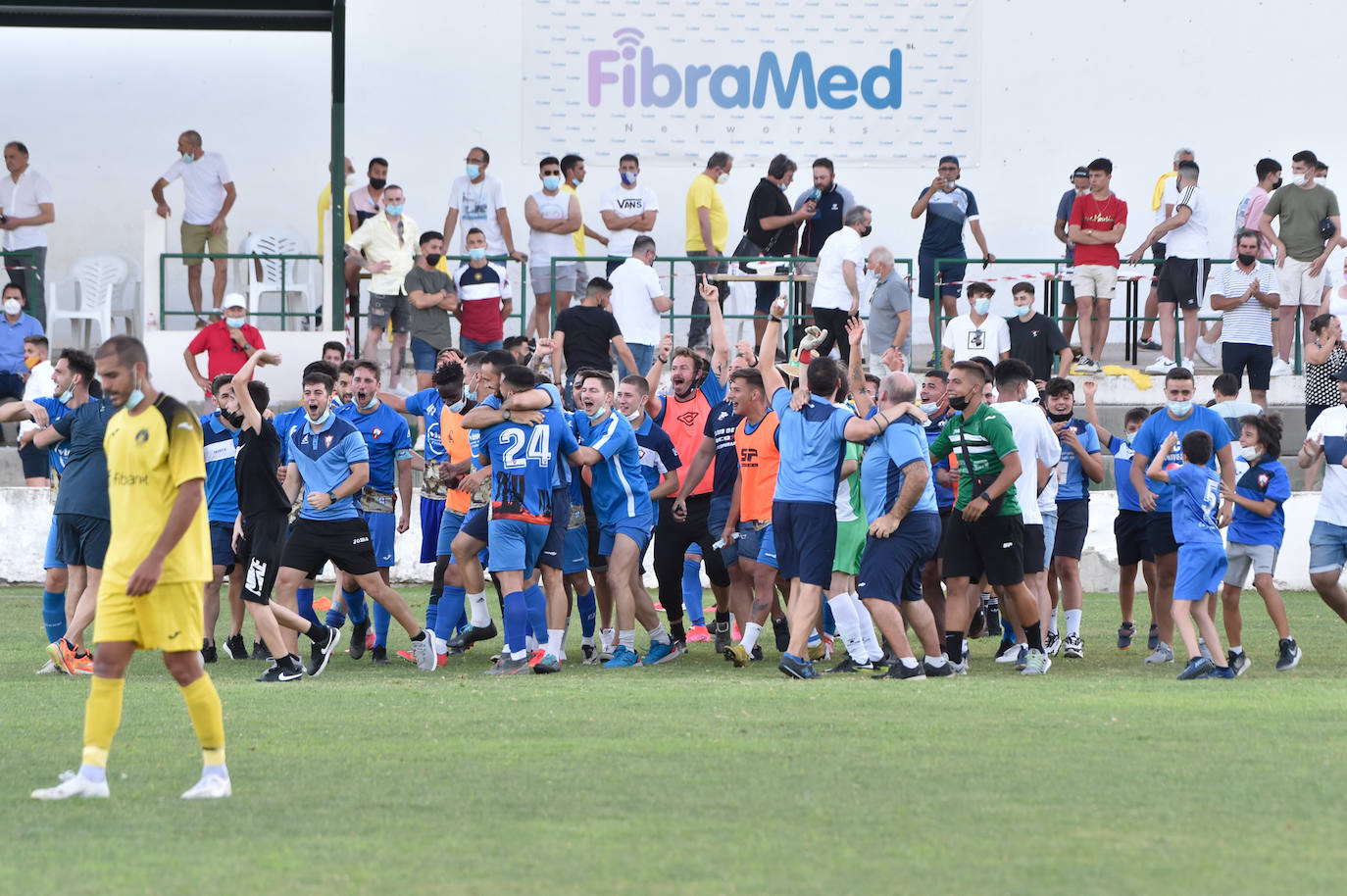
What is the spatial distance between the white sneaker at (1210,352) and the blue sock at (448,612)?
41.0 ft

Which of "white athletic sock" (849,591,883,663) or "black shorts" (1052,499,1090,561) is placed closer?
"white athletic sock" (849,591,883,663)

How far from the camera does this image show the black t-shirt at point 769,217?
18.8 meters

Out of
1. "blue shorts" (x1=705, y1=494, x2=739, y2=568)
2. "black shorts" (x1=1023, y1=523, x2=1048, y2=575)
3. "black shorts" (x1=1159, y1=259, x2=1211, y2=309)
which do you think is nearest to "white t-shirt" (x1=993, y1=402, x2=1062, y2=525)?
"black shorts" (x1=1023, y1=523, x2=1048, y2=575)

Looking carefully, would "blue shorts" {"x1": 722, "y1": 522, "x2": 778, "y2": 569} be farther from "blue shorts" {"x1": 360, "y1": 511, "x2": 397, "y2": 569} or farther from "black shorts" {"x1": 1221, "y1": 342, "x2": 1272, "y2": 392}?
"black shorts" {"x1": 1221, "y1": 342, "x2": 1272, "y2": 392}

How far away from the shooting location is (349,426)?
10.6m

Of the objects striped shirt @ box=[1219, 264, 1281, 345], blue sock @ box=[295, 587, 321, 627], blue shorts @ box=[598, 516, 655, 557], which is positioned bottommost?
blue sock @ box=[295, 587, 321, 627]

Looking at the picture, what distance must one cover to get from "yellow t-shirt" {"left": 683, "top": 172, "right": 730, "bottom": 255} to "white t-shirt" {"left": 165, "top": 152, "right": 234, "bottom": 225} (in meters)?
5.67

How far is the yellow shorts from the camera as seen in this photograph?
6.44 metres

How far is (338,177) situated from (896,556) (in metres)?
11.0

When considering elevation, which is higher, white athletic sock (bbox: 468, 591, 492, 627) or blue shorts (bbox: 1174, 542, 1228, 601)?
blue shorts (bbox: 1174, 542, 1228, 601)

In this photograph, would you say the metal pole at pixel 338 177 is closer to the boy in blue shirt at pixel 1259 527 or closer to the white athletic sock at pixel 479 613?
the white athletic sock at pixel 479 613

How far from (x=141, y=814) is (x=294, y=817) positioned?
61cm

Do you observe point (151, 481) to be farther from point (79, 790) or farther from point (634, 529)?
point (634, 529)

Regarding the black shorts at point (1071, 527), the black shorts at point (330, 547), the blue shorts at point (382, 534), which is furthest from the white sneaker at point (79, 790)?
the black shorts at point (1071, 527)
